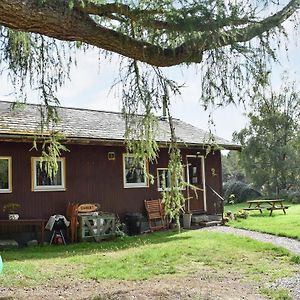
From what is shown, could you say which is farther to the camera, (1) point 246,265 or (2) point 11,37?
(1) point 246,265

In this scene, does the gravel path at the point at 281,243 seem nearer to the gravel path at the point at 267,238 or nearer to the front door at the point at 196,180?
the gravel path at the point at 267,238

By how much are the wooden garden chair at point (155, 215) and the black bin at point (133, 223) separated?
686 millimetres

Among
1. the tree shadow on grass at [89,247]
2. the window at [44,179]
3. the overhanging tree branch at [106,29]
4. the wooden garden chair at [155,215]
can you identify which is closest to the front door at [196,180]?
the wooden garden chair at [155,215]

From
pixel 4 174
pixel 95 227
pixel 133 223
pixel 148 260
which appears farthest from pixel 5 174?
pixel 148 260

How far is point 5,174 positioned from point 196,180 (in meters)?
7.15

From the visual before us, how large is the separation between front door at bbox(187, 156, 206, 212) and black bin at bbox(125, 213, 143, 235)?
2.75 m

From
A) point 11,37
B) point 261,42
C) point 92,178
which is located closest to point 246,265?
point 261,42

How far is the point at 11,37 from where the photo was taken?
5152mm

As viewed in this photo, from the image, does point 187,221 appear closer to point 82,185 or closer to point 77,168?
point 82,185

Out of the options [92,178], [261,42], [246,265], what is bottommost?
[246,265]

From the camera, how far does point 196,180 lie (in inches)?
640

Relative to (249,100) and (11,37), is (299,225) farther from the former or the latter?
(11,37)

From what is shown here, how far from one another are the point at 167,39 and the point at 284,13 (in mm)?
1150

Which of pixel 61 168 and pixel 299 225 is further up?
pixel 61 168
